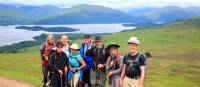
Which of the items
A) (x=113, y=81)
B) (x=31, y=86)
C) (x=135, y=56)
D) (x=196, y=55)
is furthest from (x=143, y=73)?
(x=196, y=55)

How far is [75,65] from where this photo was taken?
18109 mm

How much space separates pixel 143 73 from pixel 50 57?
6.19 m

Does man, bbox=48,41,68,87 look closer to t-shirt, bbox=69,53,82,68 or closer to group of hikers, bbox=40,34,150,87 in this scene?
group of hikers, bbox=40,34,150,87

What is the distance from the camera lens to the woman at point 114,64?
51.6ft

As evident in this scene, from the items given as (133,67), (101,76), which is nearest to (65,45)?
(101,76)

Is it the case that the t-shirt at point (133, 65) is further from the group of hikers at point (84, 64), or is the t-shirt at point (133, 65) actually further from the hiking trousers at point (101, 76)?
the hiking trousers at point (101, 76)

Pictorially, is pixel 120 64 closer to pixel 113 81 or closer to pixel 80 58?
pixel 113 81

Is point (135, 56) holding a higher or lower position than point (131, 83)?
higher

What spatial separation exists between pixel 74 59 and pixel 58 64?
0.78 m

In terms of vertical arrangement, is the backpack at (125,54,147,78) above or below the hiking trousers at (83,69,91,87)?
above

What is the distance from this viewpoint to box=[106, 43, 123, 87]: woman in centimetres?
1572

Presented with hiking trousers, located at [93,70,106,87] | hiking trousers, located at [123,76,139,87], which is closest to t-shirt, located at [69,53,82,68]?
hiking trousers, located at [93,70,106,87]

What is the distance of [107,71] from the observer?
16.6 m

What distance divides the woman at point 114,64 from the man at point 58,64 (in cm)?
244
